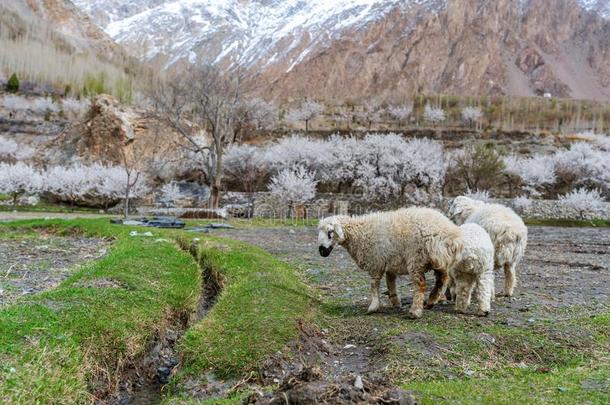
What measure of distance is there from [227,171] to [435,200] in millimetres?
27349

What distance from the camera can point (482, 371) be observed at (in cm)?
778

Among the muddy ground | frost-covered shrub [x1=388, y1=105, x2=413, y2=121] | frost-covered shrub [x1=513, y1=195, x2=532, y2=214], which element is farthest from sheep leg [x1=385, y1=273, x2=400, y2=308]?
frost-covered shrub [x1=388, y1=105, x2=413, y2=121]

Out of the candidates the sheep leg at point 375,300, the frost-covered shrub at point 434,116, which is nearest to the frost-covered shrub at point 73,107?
the frost-covered shrub at point 434,116

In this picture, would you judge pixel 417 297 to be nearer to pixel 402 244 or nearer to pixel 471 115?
pixel 402 244

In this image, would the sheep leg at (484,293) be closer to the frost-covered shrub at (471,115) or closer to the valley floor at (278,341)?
the valley floor at (278,341)

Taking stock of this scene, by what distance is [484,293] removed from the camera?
1068 cm

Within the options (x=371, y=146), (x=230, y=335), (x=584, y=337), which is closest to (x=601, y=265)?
(x=584, y=337)

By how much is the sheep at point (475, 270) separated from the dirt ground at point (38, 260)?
934cm

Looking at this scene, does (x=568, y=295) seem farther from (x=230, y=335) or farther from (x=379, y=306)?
(x=230, y=335)

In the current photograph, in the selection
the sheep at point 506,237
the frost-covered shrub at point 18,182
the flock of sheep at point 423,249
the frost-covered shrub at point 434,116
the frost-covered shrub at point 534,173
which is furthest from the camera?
the frost-covered shrub at point 434,116

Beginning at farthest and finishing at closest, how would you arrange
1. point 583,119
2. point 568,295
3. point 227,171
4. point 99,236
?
point 583,119 < point 227,171 < point 99,236 < point 568,295

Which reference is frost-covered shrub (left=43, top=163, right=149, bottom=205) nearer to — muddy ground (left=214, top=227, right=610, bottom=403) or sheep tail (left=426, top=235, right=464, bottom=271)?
muddy ground (left=214, top=227, right=610, bottom=403)

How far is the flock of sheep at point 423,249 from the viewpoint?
10.4 metres

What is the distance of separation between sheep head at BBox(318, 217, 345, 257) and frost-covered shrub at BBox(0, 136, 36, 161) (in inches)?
2792
